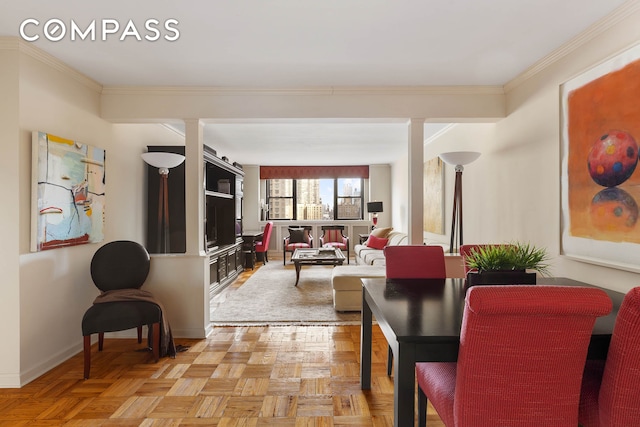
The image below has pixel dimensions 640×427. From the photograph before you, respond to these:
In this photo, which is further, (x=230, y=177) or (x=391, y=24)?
(x=230, y=177)

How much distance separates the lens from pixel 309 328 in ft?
12.8

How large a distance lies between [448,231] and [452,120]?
6.26 ft

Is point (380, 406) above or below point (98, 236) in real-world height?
below

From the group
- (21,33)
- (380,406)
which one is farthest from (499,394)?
(21,33)

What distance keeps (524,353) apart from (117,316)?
279 cm

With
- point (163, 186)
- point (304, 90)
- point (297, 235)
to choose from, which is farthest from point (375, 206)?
point (163, 186)

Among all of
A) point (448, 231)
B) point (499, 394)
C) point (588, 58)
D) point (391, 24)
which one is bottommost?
point (499, 394)

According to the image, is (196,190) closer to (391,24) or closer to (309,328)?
(309,328)

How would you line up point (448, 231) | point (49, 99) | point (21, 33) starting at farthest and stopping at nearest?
point (448, 231), point (49, 99), point (21, 33)

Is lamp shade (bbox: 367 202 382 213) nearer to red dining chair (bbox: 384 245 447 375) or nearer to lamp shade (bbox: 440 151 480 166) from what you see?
lamp shade (bbox: 440 151 480 166)

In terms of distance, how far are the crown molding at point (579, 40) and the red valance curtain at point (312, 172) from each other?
19.9ft

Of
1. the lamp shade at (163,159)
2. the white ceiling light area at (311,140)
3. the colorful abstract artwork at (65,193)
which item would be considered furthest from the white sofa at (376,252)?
the colorful abstract artwork at (65,193)

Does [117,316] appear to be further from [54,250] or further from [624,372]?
[624,372]

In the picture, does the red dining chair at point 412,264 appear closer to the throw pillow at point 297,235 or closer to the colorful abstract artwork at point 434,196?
the colorful abstract artwork at point 434,196
